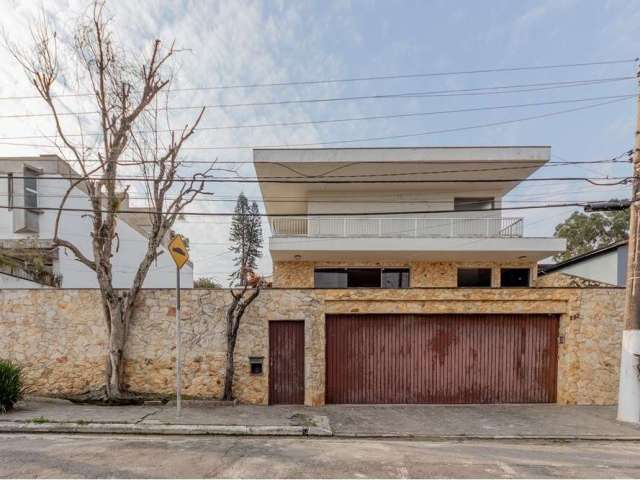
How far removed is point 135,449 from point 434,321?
6501 millimetres

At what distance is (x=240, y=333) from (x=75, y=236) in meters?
13.5

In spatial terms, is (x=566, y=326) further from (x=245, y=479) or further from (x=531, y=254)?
(x=245, y=479)

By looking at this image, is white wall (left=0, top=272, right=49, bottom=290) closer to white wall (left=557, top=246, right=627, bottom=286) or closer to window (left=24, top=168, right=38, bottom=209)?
window (left=24, top=168, right=38, bottom=209)

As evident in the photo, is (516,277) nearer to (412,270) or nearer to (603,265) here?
(412,270)

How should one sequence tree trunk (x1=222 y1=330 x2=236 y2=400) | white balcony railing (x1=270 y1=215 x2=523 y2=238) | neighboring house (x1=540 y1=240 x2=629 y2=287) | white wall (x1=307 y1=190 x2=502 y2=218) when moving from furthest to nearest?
1. neighboring house (x1=540 y1=240 x2=629 y2=287)
2. white wall (x1=307 y1=190 x2=502 y2=218)
3. white balcony railing (x1=270 y1=215 x2=523 y2=238)
4. tree trunk (x1=222 y1=330 x2=236 y2=400)

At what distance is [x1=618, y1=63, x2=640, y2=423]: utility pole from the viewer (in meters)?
6.47

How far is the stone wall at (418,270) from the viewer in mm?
12148

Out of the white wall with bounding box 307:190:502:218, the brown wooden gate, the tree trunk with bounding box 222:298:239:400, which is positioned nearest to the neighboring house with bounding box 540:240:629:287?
the white wall with bounding box 307:190:502:218

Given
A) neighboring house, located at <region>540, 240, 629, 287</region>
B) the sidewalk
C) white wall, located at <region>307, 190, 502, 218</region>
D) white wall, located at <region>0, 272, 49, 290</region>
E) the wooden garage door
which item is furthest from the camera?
neighboring house, located at <region>540, 240, 629, 287</region>

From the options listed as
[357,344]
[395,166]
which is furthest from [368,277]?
[357,344]

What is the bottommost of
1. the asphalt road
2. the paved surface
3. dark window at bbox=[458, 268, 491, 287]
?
the paved surface

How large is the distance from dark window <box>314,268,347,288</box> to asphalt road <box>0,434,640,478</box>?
6.99 m

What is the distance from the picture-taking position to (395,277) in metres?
12.2

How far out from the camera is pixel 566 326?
7598 millimetres
